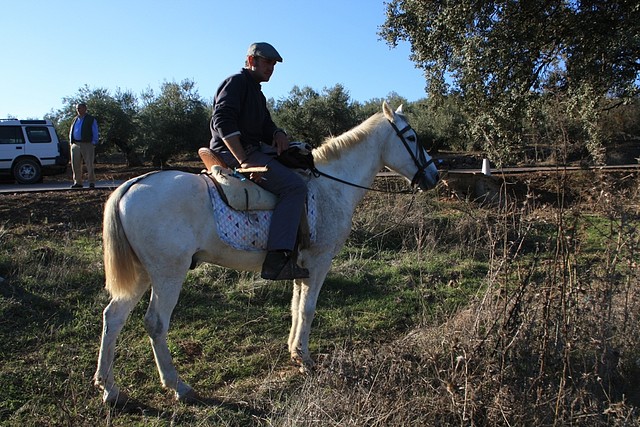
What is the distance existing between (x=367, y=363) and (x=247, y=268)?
1473 millimetres

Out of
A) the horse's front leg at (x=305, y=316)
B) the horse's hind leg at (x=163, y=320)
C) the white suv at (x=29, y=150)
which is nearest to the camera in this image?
the horse's hind leg at (x=163, y=320)

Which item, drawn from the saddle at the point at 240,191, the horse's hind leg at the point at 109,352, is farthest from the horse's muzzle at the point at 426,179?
the horse's hind leg at the point at 109,352

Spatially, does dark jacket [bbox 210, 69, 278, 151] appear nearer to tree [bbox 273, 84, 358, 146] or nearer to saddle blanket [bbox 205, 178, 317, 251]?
saddle blanket [bbox 205, 178, 317, 251]

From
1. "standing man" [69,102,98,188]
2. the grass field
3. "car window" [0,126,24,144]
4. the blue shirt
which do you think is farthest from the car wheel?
the grass field

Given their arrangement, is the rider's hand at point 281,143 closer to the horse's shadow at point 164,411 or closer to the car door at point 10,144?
the horse's shadow at point 164,411

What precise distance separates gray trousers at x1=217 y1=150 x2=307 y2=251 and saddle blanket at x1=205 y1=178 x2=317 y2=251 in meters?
0.09

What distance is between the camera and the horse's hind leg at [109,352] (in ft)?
13.1

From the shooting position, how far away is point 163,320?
404cm

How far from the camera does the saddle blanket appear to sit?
13.9 ft

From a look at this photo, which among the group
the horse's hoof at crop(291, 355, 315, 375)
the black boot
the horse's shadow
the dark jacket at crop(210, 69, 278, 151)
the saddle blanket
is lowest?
the horse's shadow

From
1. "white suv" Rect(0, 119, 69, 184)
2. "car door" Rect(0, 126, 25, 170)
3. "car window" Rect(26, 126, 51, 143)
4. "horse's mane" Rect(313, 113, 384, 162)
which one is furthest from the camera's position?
"car window" Rect(26, 126, 51, 143)

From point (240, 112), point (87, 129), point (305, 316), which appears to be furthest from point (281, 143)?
point (87, 129)

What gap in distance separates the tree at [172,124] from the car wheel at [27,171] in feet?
33.2

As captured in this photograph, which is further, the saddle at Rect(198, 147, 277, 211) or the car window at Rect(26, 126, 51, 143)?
the car window at Rect(26, 126, 51, 143)
